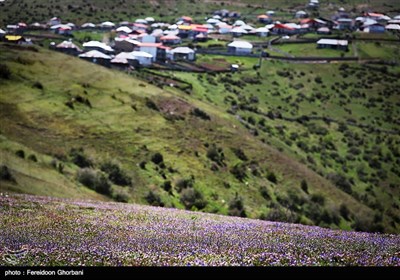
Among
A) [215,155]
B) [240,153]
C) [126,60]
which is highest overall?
[215,155]

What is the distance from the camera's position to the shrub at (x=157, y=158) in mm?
55566

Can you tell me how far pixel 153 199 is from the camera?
1796 inches

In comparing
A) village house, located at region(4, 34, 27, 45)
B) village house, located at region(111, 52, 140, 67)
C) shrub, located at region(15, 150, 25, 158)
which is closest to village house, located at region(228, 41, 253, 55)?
village house, located at region(111, 52, 140, 67)

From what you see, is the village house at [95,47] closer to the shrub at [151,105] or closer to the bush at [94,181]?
the shrub at [151,105]

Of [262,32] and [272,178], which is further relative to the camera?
[262,32]

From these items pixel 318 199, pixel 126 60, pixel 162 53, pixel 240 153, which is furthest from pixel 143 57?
pixel 318 199

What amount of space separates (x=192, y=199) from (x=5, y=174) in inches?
753

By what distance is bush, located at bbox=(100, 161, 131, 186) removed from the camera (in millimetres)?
47812

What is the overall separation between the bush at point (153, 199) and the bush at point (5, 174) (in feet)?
46.1

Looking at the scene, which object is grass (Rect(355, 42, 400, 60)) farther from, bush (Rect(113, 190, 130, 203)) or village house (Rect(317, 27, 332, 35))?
bush (Rect(113, 190, 130, 203))

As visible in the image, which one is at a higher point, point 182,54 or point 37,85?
point 37,85

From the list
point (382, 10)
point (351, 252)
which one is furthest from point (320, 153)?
point (382, 10)

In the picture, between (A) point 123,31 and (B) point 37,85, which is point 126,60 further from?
(A) point 123,31

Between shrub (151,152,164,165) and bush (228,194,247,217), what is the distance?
34.4 feet
